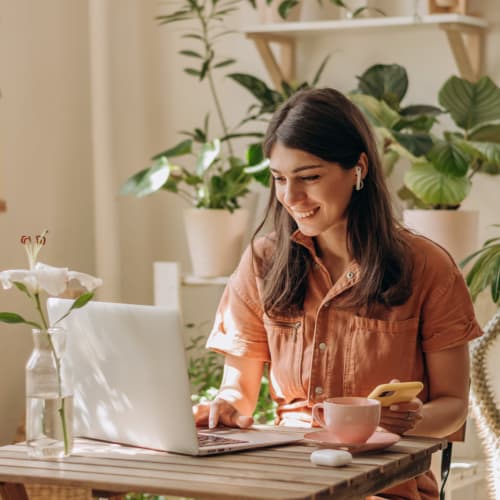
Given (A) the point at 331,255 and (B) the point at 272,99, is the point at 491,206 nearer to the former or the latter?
(B) the point at 272,99

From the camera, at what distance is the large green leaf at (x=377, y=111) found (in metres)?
2.89

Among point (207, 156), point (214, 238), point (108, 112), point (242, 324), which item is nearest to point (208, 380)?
point (214, 238)

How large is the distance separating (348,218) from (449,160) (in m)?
0.72

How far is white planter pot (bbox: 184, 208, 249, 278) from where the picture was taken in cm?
319

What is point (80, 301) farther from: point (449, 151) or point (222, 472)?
point (449, 151)

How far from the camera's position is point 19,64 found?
316 cm

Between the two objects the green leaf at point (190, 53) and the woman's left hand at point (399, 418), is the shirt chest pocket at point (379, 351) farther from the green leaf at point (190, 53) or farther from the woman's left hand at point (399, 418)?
the green leaf at point (190, 53)

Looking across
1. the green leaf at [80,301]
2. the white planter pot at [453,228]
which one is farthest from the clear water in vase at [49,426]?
the white planter pot at [453,228]

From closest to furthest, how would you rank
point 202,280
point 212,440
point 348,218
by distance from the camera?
point 212,440 < point 348,218 < point 202,280

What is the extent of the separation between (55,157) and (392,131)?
109cm

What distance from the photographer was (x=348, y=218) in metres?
2.11

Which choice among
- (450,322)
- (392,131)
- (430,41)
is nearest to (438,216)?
(392,131)

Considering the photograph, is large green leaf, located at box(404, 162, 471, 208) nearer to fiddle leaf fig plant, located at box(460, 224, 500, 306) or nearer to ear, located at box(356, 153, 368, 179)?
fiddle leaf fig plant, located at box(460, 224, 500, 306)

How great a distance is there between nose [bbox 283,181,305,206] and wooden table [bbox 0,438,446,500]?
0.48 metres
